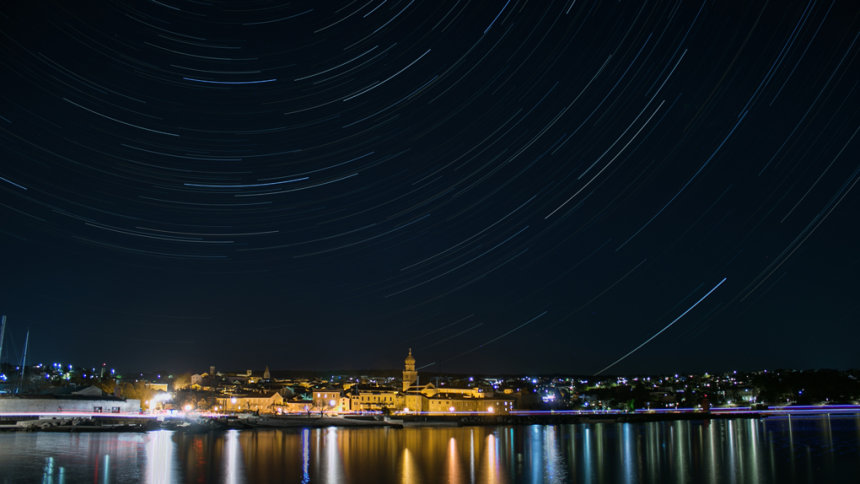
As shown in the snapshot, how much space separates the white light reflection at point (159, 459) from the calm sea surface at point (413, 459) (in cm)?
4

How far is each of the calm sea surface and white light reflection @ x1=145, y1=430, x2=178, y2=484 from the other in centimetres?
4

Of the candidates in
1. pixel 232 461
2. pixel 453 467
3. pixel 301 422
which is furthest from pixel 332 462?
pixel 301 422

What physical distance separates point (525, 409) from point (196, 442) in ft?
214

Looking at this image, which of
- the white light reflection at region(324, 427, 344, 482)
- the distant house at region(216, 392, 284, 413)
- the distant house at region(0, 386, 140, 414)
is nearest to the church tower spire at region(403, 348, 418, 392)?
the distant house at region(216, 392, 284, 413)

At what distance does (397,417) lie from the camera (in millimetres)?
69000

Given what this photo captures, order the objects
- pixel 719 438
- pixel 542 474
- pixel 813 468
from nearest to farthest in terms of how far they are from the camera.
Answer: pixel 542 474 < pixel 813 468 < pixel 719 438

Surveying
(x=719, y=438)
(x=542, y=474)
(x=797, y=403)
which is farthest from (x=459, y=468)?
(x=797, y=403)

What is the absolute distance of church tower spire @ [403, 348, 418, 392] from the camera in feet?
317

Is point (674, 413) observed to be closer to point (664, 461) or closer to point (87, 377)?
point (664, 461)

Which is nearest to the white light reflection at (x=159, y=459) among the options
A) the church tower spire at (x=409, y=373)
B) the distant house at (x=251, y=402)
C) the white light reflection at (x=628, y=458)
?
the white light reflection at (x=628, y=458)

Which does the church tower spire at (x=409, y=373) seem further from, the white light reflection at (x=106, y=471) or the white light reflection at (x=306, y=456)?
the white light reflection at (x=106, y=471)

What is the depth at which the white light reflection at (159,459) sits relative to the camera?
78.3 ft

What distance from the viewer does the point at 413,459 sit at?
105ft

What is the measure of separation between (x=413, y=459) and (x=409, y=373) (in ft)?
218
